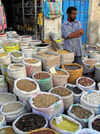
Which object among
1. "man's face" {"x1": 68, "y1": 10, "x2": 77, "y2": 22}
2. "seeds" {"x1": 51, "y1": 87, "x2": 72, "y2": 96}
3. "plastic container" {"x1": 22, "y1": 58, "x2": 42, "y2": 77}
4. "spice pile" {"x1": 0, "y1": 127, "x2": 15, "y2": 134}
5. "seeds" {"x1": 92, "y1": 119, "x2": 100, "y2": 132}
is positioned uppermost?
"man's face" {"x1": 68, "y1": 10, "x2": 77, "y2": 22}

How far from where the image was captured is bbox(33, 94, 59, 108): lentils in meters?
1.81

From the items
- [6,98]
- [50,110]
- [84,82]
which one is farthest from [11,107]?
[84,82]

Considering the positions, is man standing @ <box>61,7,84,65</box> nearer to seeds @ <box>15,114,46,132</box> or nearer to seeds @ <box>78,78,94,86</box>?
seeds @ <box>78,78,94,86</box>

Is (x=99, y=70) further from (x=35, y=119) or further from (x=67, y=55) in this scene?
(x=35, y=119)

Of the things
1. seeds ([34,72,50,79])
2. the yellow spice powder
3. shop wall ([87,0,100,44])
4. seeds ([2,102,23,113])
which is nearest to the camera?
the yellow spice powder

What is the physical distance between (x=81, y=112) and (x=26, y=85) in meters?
0.82

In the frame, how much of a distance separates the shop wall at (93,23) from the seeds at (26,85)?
5.32m

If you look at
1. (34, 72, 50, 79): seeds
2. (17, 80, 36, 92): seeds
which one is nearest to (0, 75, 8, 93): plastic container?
(17, 80, 36, 92): seeds

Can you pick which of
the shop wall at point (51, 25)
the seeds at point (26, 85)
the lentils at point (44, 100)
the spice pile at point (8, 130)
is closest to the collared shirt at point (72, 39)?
the seeds at point (26, 85)

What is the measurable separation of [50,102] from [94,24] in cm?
569

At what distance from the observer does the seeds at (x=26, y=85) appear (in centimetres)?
203

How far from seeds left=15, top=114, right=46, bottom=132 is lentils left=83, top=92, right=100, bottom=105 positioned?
67 centimetres

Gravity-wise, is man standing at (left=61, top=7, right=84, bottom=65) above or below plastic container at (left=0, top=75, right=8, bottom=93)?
above

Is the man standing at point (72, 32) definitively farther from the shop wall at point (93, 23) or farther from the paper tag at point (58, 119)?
the shop wall at point (93, 23)
